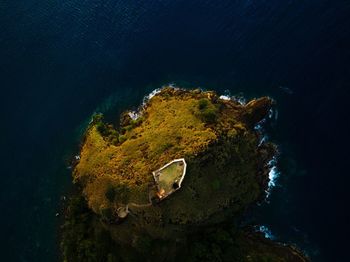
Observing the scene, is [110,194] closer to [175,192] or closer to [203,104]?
[175,192]

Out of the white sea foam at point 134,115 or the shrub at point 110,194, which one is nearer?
the shrub at point 110,194

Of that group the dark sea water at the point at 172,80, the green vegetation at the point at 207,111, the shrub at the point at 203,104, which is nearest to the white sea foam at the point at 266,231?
the dark sea water at the point at 172,80

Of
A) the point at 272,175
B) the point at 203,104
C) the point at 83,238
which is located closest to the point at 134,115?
the point at 203,104

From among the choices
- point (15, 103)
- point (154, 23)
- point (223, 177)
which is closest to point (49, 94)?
point (15, 103)

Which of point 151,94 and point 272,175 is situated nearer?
point 272,175

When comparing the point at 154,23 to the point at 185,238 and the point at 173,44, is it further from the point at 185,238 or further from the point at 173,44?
the point at 185,238

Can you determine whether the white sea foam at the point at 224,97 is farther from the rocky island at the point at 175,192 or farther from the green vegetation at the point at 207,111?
the green vegetation at the point at 207,111
